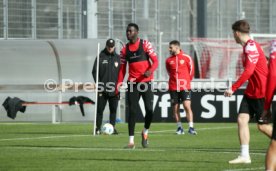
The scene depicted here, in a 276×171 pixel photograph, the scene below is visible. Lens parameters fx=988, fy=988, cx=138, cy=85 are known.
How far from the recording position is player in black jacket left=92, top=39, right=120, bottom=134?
23.5 meters

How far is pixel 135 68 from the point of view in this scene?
59.8 ft

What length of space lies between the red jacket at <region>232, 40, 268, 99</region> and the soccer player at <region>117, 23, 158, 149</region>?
12.6 feet

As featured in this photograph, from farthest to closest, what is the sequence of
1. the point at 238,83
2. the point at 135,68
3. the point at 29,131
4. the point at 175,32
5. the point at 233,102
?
the point at 175,32
the point at 233,102
the point at 29,131
the point at 135,68
the point at 238,83

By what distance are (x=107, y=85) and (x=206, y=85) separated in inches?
279

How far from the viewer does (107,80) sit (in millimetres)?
23906

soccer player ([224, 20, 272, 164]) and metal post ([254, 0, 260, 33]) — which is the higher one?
metal post ([254, 0, 260, 33])

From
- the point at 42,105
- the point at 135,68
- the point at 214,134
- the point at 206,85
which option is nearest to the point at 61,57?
the point at 42,105

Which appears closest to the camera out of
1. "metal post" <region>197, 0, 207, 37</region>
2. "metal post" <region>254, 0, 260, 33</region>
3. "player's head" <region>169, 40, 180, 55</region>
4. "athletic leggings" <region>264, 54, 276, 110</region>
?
"athletic leggings" <region>264, 54, 276, 110</region>

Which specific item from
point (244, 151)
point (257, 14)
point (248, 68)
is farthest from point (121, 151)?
point (257, 14)

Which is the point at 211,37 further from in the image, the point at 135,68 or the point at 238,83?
the point at 238,83

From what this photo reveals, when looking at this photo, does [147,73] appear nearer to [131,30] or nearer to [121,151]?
[131,30]

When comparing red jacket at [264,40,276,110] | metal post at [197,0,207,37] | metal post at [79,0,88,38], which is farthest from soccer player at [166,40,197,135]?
red jacket at [264,40,276,110]

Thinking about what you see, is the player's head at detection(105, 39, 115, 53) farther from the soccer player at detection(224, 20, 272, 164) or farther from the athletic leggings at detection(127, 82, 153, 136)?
the soccer player at detection(224, 20, 272, 164)

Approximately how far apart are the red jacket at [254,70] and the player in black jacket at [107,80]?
9.42 meters
